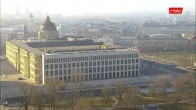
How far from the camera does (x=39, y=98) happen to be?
22812 millimetres

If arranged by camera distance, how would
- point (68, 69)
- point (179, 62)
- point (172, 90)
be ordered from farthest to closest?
1. point (179, 62)
2. point (68, 69)
3. point (172, 90)

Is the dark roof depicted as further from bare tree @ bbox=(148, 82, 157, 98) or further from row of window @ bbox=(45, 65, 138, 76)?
bare tree @ bbox=(148, 82, 157, 98)

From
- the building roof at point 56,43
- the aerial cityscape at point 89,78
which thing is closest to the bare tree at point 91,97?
the aerial cityscape at point 89,78

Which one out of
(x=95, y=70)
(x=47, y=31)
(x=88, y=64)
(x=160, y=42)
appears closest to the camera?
(x=88, y=64)

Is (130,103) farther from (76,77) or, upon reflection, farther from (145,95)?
(76,77)

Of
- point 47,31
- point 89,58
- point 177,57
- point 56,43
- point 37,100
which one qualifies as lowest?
point 37,100

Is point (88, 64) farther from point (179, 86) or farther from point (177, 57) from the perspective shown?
point (177, 57)

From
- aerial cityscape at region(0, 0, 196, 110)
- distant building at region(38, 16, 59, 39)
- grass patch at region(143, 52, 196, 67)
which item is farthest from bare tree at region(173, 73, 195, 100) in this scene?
distant building at region(38, 16, 59, 39)

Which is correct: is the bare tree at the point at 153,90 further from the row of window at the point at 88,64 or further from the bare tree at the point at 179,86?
the row of window at the point at 88,64

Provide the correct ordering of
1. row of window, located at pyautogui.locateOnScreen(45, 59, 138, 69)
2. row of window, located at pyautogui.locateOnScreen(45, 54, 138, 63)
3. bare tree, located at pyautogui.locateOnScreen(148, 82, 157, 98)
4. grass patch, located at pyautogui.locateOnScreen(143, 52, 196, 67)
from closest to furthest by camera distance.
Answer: bare tree, located at pyautogui.locateOnScreen(148, 82, 157, 98) → row of window, located at pyautogui.locateOnScreen(45, 54, 138, 63) → row of window, located at pyautogui.locateOnScreen(45, 59, 138, 69) → grass patch, located at pyautogui.locateOnScreen(143, 52, 196, 67)

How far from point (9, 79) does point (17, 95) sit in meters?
6.16

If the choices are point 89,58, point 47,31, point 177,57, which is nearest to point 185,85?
point 89,58

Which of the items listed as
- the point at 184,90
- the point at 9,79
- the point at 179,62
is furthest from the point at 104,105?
the point at 179,62

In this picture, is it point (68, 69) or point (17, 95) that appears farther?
point (68, 69)
